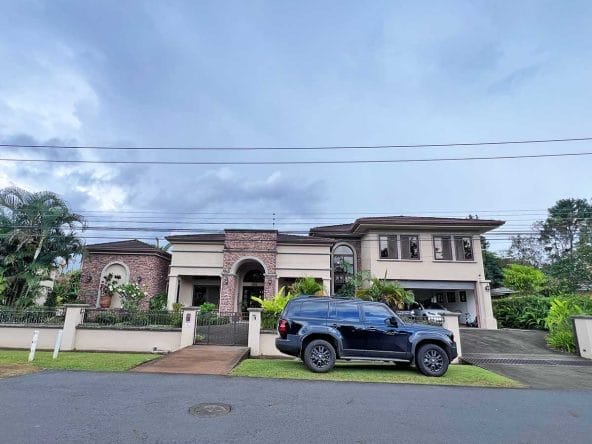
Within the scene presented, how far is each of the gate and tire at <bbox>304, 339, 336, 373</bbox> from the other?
4.97m

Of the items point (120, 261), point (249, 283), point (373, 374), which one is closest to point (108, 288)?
point (120, 261)

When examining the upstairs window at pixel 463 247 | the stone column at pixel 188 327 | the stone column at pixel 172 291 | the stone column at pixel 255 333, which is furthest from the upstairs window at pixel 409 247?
the stone column at pixel 188 327

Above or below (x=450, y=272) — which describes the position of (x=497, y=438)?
below

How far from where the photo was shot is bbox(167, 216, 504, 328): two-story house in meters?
21.7

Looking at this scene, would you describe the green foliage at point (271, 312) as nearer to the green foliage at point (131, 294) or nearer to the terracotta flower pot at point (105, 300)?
the green foliage at point (131, 294)

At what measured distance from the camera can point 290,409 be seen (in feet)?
18.5

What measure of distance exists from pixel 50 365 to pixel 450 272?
840 inches

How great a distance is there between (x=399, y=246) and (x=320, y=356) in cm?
1575

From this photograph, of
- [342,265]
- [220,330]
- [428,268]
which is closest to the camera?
[220,330]

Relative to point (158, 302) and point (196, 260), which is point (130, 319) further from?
point (196, 260)

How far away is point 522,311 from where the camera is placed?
21.3m

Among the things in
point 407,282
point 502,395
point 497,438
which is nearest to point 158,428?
point 497,438

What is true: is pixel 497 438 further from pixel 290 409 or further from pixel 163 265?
pixel 163 265

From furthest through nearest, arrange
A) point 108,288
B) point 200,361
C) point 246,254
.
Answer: point 246,254
point 108,288
point 200,361
